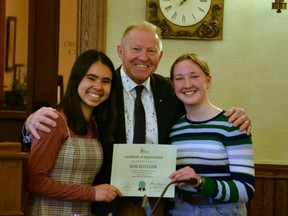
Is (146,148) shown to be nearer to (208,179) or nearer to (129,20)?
(208,179)

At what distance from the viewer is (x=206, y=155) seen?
269cm

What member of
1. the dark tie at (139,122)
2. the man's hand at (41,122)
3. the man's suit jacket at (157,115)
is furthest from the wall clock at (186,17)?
the man's hand at (41,122)

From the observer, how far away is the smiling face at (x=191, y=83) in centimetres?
275

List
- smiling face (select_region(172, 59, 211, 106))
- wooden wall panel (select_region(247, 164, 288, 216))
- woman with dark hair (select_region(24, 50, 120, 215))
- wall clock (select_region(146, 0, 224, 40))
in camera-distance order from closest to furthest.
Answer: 1. woman with dark hair (select_region(24, 50, 120, 215))
2. smiling face (select_region(172, 59, 211, 106))
3. wall clock (select_region(146, 0, 224, 40))
4. wooden wall panel (select_region(247, 164, 288, 216))

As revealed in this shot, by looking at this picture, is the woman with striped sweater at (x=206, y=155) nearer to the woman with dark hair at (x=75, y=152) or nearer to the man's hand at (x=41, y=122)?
the woman with dark hair at (x=75, y=152)

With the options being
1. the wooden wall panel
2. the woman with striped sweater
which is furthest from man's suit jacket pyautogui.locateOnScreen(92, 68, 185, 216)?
the wooden wall panel

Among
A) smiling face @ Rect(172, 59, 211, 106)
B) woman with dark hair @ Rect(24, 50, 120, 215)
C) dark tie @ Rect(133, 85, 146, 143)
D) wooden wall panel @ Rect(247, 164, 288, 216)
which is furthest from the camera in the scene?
wooden wall panel @ Rect(247, 164, 288, 216)

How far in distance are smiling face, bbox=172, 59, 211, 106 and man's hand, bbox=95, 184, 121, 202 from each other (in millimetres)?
485

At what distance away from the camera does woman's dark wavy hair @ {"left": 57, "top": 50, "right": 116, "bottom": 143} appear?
103 inches

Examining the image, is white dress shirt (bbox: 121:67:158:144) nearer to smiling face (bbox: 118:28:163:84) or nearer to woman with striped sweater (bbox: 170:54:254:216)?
smiling face (bbox: 118:28:163:84)

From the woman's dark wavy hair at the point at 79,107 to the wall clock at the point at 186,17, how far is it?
1.56 meters

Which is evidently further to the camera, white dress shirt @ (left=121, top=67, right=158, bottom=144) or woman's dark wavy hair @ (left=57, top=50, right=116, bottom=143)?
white dress shirt @ (left=121, top=67, right=158, bottom=144)

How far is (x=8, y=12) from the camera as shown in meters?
6.30

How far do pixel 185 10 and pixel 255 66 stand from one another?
0.60 m
